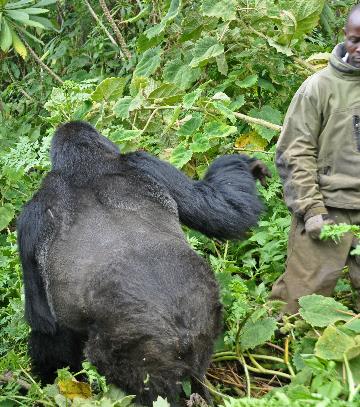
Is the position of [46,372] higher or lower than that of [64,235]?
lower

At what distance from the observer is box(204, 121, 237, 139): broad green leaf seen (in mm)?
4172

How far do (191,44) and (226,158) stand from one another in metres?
1.63

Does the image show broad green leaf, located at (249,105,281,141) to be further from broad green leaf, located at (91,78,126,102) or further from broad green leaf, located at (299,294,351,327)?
broad green leaf, located at (299,294,351,327)

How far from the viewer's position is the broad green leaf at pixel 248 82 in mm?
4664

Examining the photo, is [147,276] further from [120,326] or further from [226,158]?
[226,158]

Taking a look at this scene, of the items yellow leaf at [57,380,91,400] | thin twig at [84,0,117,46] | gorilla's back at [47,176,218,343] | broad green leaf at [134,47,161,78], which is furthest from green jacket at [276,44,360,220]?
thin twig at [84,0,117,46]

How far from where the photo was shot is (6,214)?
4.90 m

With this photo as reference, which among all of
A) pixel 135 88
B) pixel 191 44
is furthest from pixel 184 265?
pixel 191 44

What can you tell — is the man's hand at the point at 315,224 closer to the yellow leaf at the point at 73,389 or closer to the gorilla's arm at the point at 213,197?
the gorilla's arm at the point at 213,197

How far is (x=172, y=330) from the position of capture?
2.74 m

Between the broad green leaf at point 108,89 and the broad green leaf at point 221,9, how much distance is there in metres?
0.63

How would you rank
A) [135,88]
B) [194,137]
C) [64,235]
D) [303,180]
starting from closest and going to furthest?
1. [64,235]
2. [303,180]
3. [194,137]
4. [135,88]

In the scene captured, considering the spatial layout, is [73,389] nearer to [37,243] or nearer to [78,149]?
[37,243]

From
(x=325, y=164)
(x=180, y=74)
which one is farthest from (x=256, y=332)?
(x=180, y=74)
